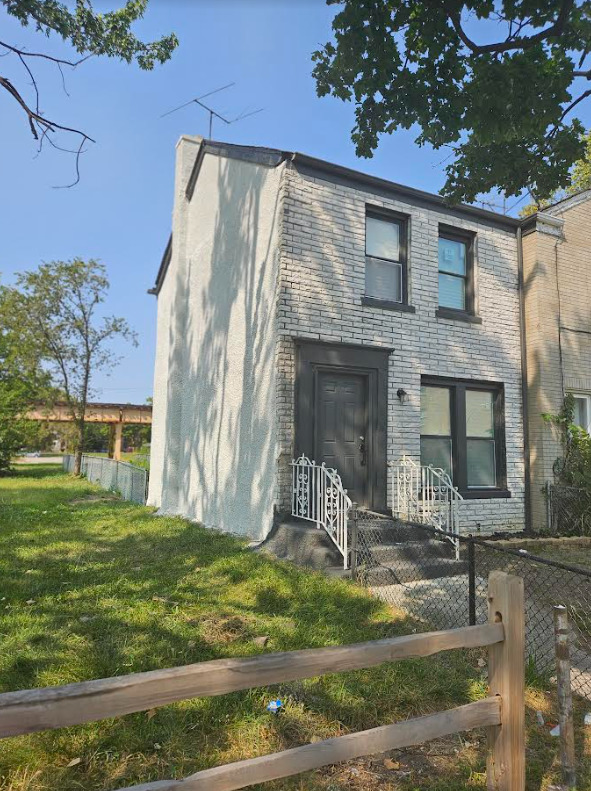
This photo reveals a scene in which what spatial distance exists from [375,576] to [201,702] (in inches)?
120

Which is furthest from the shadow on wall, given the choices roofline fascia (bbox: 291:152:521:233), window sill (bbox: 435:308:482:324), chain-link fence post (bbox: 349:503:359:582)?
window sill (bbox: 435:308:482:324)

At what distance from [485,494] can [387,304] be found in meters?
3.68

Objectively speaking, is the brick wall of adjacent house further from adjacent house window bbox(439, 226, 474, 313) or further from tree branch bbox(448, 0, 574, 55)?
tree branch bbox(448, 0, 574, 55)

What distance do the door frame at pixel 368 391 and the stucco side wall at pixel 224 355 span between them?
412 millimetres

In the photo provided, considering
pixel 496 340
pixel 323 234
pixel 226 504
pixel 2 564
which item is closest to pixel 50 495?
pixel 226 504

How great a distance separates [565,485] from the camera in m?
9.10

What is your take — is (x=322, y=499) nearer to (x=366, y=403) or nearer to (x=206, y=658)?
(x=366, y=403)

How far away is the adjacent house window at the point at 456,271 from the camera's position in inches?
363

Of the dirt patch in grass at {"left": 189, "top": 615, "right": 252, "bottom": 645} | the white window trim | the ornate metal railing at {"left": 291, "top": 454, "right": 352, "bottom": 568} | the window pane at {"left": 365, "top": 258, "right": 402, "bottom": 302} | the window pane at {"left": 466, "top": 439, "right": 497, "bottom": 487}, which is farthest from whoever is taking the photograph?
the white window trim

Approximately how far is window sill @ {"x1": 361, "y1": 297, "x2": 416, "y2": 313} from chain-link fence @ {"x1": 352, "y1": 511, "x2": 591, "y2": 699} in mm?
3371

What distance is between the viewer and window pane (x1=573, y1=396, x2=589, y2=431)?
10.0 metres

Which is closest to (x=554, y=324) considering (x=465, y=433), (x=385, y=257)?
(x=465, y=433)

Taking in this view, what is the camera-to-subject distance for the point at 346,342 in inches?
305

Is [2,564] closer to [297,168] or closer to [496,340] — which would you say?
[297,168]
